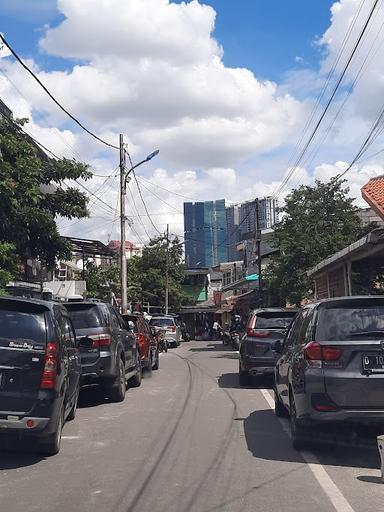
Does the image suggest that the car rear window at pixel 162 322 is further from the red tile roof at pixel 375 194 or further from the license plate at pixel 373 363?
the license plate at pixel 373 363

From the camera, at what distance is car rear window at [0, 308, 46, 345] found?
6746 mm

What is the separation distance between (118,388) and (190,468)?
5043 mm

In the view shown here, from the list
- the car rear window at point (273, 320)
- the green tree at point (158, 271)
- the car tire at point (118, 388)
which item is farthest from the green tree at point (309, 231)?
the green tree at point (158, 271)

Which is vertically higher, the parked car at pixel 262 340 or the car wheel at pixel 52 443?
the parked car at pixel 262 340

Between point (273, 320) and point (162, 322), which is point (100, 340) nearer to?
point (273, 320)

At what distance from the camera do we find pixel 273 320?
45.7 feet

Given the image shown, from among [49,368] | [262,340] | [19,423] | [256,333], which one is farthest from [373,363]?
[256,333]

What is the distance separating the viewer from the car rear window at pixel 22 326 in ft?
22.1

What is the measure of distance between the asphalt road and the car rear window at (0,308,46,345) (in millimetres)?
1338

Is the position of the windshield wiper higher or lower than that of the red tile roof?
lower

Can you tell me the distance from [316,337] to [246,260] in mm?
46583

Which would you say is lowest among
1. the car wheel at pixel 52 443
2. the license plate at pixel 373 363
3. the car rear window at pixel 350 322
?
the car wheel at pixel 52 443

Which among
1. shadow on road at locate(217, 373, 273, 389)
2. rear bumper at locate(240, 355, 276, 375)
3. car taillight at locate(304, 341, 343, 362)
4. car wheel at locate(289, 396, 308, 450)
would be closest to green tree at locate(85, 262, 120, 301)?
shadow on road at locate(217, 373, 273, 389)

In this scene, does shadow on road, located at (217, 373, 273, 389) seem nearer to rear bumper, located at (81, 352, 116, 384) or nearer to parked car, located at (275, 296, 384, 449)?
rear bumper, located at (81, 352, 116, 384)
